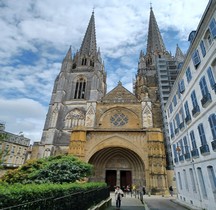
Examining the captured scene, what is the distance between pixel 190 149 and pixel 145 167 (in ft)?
25.9

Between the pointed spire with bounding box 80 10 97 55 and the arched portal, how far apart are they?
2708cm

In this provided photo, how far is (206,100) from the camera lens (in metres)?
7.55

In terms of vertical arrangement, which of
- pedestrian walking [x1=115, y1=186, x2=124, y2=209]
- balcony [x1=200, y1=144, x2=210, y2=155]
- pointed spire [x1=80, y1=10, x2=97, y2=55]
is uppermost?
pointed spire [x1=80, y1=10, x2=97, y2=55]

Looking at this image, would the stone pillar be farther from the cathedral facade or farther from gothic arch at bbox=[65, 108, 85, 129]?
gothic arch at bbox=[65, 108, 85, 129]

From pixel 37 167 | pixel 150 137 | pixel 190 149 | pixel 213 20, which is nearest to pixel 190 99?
pixel 190 149

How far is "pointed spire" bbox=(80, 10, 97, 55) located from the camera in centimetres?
3929

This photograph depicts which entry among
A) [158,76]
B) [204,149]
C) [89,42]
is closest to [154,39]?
[158,76]

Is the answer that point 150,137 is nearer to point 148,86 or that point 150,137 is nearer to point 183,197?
point 183,197

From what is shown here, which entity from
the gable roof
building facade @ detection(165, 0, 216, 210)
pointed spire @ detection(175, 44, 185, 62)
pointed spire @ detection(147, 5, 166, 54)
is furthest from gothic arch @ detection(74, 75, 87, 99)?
building facade @ detection(165, 0, 216, 210)

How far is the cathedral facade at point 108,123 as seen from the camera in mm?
17672

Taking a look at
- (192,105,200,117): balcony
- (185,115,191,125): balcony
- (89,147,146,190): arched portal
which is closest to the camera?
(192,105,200,117): balcony

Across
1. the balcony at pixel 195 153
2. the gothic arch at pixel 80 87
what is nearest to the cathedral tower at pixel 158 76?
the gothic arch at pixel 80 87

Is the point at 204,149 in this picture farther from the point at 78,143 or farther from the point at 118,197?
the point at 78,143

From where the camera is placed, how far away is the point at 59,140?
25.5 meters
